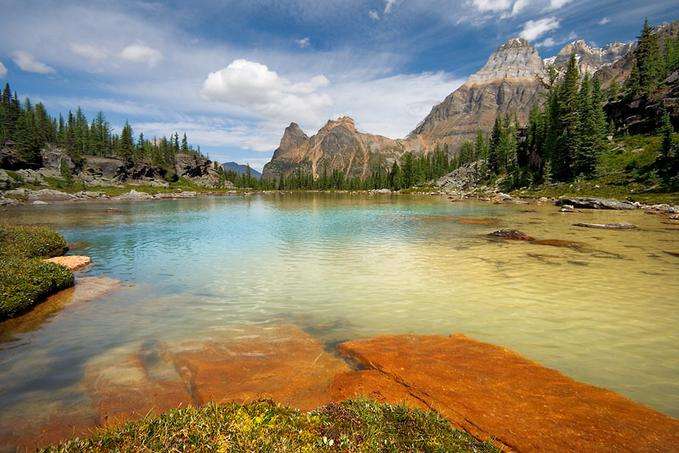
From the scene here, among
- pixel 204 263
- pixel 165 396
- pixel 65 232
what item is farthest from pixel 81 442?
pixel 65 232

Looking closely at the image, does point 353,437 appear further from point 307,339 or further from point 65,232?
point 65,232

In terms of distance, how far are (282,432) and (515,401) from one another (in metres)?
6.02

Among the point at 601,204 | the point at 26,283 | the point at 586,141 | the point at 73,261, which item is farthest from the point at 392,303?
the point at 586,141

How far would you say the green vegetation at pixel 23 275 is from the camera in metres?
14.7

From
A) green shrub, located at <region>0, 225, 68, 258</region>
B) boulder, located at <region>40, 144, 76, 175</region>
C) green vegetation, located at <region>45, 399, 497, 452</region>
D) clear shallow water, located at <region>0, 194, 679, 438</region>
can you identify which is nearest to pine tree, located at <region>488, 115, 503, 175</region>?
clear shallow water, located at <region>0, 194, 679, 438</region>

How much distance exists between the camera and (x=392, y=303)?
16.8 meters

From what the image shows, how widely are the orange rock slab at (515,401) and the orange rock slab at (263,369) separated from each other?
1202 millimetres

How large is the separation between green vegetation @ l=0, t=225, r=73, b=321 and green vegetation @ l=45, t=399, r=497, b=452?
14.4 m

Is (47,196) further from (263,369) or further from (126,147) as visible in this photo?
(263,369)

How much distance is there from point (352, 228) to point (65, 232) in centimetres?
3401

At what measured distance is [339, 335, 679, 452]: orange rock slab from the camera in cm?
687

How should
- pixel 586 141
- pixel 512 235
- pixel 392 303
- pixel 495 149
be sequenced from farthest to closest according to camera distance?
pixel 495 149
pixel 586 141
pixel 512 235
pixel 392 303

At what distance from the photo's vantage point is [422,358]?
35.2ft

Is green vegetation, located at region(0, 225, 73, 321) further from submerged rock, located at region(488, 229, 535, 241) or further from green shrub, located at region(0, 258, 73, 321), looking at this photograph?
submerged rock, located at region(488, 229, 535, 241)
